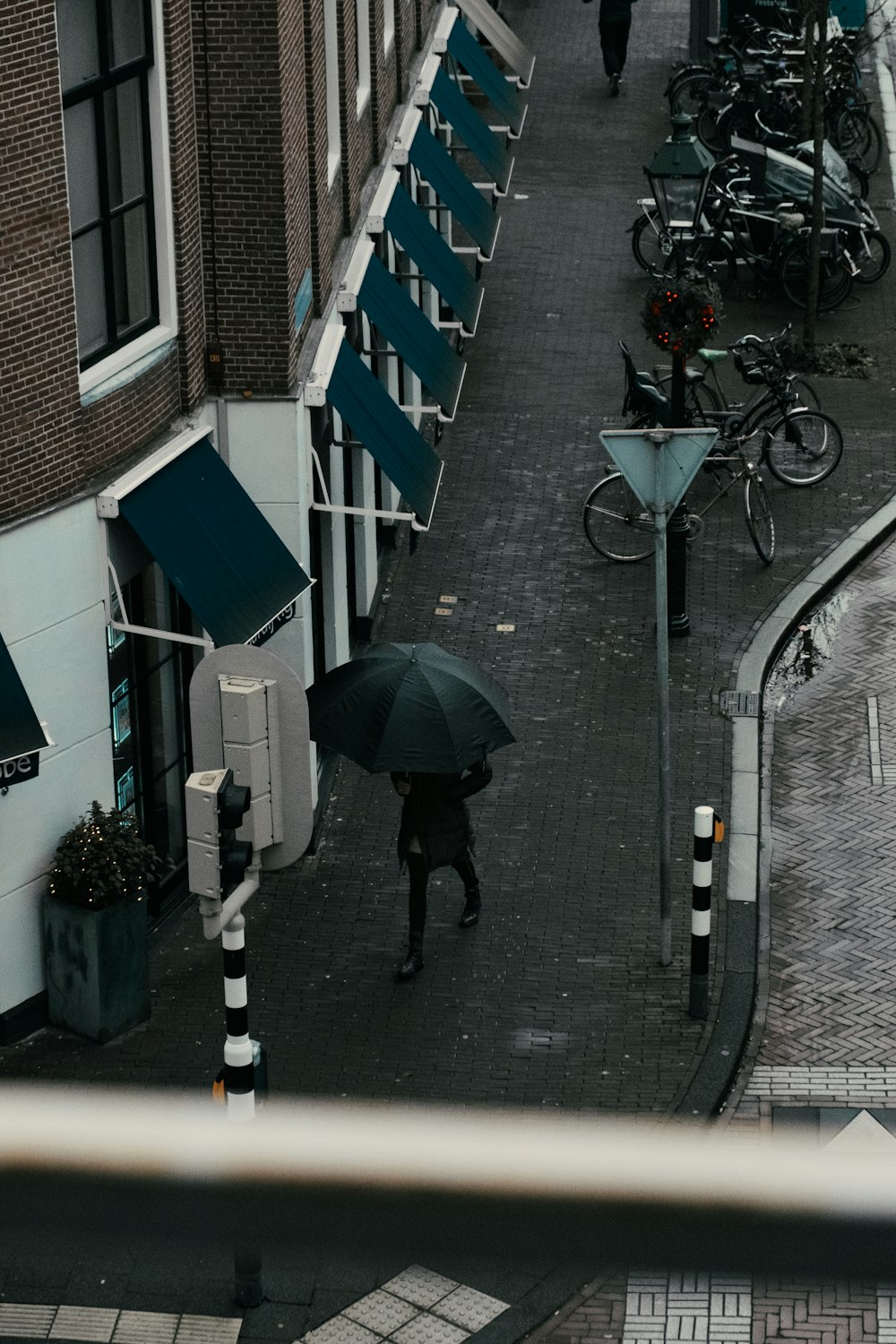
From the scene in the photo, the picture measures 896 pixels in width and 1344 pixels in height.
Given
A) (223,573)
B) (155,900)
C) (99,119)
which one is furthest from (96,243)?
(155,900)

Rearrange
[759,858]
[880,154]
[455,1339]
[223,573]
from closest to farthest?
[455,1339] < [223,573] < [759,858] < [880,154]

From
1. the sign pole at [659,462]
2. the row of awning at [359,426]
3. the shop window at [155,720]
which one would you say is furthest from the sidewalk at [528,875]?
the sign pole at [659,462]

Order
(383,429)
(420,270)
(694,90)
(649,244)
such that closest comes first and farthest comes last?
1. (383,429)
2. (420,270)
3. (649,244)
4. (694,90)

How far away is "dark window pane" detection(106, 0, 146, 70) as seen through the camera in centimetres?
1131

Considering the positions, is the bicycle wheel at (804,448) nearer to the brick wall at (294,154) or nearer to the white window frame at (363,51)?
the white window frame at (363,51)

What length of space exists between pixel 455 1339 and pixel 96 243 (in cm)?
629

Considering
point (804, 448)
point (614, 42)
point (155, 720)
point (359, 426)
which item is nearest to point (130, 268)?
point (155, 720)

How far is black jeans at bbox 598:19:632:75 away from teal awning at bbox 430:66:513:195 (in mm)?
9941

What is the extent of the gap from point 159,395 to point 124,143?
146 cm

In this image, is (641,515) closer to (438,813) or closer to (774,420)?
(774,420)

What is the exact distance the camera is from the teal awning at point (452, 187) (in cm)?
1978

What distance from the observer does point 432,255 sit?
18.7m

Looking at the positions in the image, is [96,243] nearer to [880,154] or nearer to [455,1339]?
[455,1339]

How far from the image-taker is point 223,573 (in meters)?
12.3
